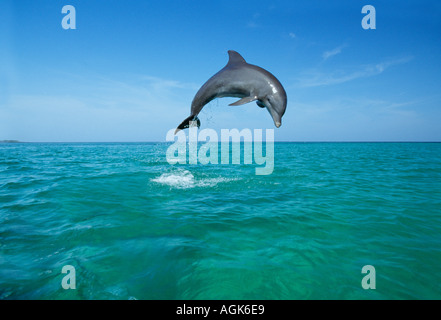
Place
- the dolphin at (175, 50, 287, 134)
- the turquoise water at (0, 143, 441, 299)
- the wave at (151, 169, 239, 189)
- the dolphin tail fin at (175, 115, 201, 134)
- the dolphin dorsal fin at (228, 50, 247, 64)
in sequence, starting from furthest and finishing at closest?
the wave at (151, 169, 239, 189)
the dolphin tail fin at (175, 115, 201, 134)
the dolphin dorsal fin at (228, 50, 247, 64)
the dolphin at (175, 50, 287, 134)
the turquoise water at (0, 143, 441, 299)

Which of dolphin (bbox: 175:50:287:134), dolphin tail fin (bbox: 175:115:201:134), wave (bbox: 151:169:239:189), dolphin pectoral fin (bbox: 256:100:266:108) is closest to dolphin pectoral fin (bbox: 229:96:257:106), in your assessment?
dolphin (bbox: 175:50:287:134)

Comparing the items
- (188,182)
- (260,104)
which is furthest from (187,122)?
(188,182)

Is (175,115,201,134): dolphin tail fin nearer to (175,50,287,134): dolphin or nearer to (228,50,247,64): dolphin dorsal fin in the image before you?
(175,50,287,134): dolphin

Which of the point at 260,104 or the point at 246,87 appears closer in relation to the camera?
the point at 246,87

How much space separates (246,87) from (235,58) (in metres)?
0.94

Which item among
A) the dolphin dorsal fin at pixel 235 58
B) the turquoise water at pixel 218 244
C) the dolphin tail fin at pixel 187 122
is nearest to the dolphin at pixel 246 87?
the dolphin dorsal fin at pixel 235 58

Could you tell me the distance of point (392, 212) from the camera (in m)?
7.24

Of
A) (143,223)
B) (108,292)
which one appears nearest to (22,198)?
(143,223)

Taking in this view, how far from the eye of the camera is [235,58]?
5.34 meters

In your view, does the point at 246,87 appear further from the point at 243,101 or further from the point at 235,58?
the point at 235,58

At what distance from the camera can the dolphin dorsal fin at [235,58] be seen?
5264 mm

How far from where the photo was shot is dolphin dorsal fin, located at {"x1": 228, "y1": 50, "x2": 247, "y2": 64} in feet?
17.3
